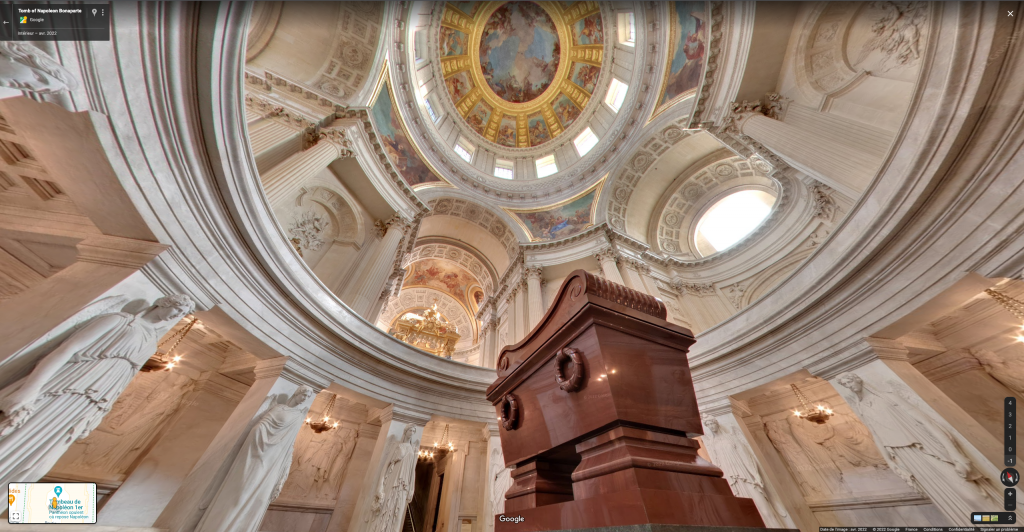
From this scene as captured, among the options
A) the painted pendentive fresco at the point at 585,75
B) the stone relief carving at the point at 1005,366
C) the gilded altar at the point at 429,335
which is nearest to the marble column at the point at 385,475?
the gilded altar at the point at 429,335

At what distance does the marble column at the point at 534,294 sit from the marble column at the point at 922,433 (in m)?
7.46

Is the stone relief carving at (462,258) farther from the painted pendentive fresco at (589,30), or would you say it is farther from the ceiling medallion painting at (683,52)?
the painted pendentive fresco at (589,30)

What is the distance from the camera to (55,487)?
3.03 m

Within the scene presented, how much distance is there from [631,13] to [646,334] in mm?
17326

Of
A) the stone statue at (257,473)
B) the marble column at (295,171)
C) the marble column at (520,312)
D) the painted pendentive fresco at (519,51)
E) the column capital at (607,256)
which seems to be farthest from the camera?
the painted pendentive fresco at (519,51)

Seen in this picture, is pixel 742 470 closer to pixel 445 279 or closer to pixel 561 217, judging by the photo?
pixel 561 217

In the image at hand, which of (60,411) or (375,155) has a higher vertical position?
(375,155)

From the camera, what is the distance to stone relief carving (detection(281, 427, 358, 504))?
623cm

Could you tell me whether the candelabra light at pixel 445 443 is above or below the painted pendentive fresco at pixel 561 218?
below

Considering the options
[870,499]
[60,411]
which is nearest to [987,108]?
[870,499]

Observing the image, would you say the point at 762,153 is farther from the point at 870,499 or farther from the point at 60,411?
the point at 60,411

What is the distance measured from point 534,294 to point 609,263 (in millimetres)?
2904

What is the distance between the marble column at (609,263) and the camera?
34.9 ft

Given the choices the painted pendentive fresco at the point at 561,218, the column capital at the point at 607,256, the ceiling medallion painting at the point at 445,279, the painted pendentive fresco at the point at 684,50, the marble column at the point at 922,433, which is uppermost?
the painted pendentive fresco at the point at 684,50
